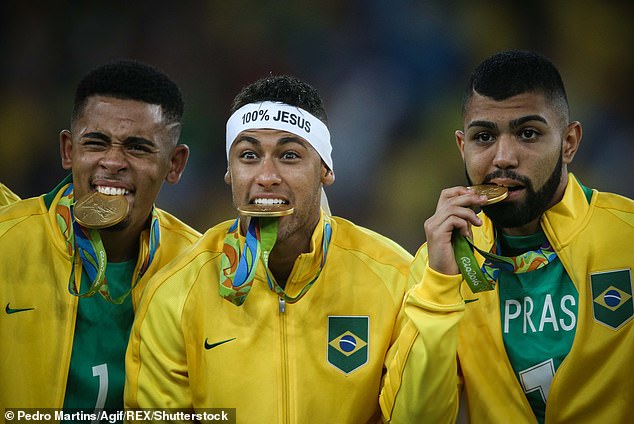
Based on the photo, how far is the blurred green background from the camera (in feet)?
17.5

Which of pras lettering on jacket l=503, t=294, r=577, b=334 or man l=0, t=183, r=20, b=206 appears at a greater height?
man l=0, t=183, r=20, b=206

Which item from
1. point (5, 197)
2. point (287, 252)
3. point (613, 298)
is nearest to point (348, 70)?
point (5, 197)

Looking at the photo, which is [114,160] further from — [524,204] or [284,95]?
[524,204]

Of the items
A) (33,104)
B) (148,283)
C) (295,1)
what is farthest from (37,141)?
(148,283)

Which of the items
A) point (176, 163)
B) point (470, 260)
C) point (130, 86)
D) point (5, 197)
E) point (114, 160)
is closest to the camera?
point (470, 260)

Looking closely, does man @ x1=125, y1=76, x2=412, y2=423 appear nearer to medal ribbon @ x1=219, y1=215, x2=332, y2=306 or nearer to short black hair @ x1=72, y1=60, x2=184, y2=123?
medal ribbon @ x1=219, y1=215, x2=332, y2=306

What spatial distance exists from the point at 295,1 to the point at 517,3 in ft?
5.08

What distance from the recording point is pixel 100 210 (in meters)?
3.06

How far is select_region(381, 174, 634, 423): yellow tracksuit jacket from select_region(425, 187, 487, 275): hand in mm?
42

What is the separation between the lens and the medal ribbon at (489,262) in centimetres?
260

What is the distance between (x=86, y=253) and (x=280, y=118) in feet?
3.02

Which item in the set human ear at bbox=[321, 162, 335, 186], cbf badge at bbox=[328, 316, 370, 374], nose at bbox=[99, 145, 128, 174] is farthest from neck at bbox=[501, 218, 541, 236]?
nose at bbox=[99, 145, 128, 174]

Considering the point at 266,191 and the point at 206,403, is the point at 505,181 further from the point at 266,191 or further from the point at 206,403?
the point at 206,403

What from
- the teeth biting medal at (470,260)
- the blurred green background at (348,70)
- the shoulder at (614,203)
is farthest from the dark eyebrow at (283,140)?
the blurred green background at (348,70)
